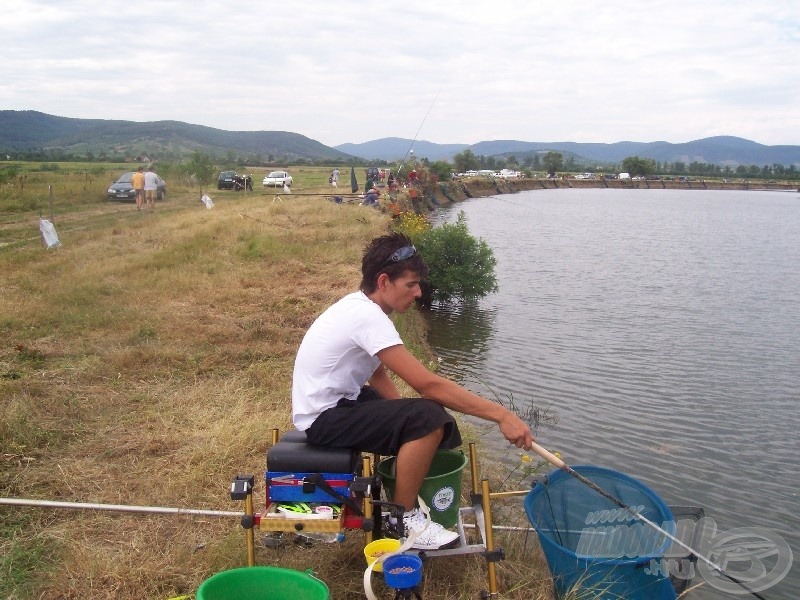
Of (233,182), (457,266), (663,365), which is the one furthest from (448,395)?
(233,182)

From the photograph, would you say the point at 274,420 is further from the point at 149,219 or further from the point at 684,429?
the point at 149,219

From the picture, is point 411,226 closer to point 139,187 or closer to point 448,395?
point 139,187

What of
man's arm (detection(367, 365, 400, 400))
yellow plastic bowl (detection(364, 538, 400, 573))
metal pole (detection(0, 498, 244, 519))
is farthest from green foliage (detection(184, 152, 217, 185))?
yellow plastic bowl (detection(364, 538, 400, 573))

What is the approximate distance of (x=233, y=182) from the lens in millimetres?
37344

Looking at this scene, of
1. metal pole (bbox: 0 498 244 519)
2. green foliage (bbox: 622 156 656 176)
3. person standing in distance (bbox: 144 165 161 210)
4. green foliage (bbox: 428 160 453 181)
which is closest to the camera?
metal pole (bbox: 0 498 244 519)

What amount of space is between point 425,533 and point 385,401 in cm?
61

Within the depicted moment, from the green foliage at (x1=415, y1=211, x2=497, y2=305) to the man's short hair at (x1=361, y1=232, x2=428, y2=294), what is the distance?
11379 millimetres

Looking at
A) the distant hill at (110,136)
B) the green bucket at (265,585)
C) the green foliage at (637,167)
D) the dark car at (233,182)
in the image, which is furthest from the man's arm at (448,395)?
the green foliage at (637,167)

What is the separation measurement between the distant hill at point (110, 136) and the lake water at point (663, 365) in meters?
100

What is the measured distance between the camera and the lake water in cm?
689

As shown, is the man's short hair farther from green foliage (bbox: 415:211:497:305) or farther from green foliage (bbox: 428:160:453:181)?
green foliage (bbox: 428:160:453:181)

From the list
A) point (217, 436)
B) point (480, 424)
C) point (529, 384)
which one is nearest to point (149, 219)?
point (529, 384)

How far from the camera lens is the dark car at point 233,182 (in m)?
37.0

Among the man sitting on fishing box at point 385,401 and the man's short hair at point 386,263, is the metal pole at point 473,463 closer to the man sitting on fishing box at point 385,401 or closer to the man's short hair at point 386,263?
the man sitting on fishing box at point 385,401
